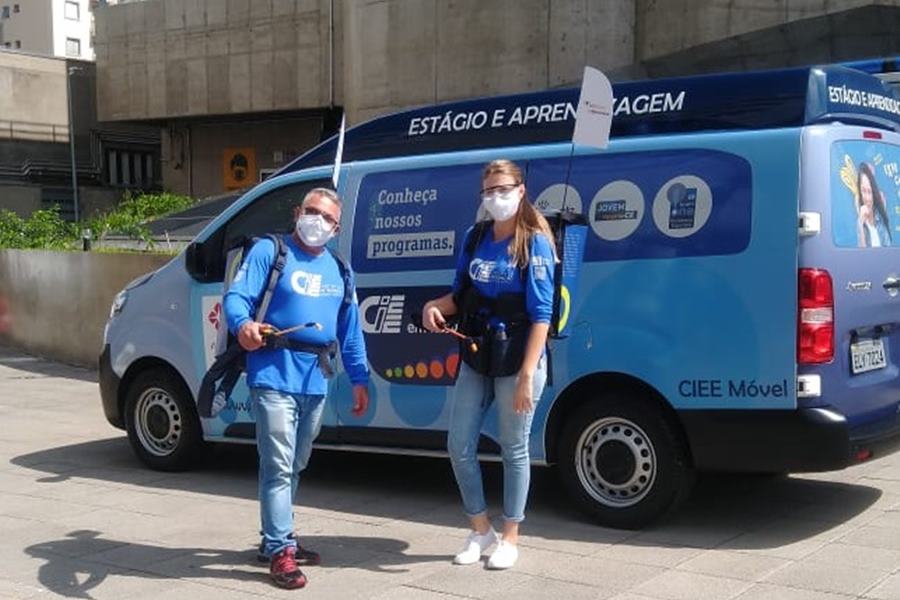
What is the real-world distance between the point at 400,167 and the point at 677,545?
108 inches

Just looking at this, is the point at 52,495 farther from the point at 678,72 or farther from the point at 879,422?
the point at 678,72

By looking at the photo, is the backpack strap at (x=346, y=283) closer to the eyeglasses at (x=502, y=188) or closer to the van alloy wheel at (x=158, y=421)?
the eyeglasses at (x=502, y=188)

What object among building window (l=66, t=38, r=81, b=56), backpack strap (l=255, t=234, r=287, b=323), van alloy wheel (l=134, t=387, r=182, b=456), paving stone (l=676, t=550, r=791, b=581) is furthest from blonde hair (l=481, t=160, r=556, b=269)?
building window (l=66, t=38, r=81, b=56)

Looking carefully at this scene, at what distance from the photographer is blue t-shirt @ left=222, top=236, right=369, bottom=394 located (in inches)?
193

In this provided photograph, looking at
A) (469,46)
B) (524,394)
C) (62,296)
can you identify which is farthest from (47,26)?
(524,394)

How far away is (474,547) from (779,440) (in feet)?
5.16

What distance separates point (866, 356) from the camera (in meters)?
5.46

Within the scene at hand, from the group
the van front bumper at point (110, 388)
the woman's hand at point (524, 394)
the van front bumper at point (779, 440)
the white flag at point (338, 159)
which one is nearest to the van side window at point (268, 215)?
the white flag at point (338, 159)

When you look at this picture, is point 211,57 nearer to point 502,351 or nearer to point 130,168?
point 130,168

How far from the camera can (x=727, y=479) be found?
696cm

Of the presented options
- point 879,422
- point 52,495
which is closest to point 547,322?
point 879,422

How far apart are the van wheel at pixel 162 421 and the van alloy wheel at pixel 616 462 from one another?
2933 mm

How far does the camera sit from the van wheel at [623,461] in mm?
5555

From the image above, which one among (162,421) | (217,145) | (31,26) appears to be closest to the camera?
(162,421)
